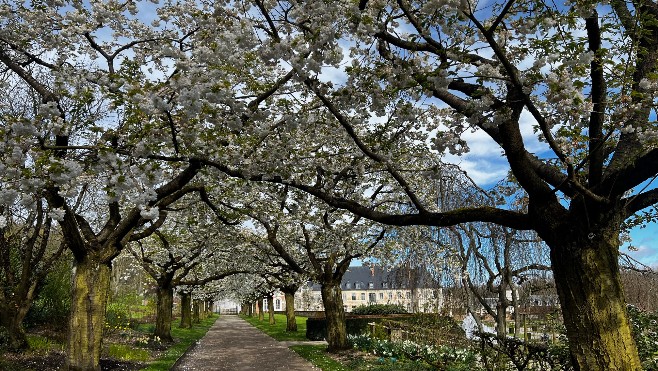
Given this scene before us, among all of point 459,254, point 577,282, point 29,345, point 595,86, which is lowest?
point 29,345

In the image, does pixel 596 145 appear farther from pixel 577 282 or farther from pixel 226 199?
pixel 226 199

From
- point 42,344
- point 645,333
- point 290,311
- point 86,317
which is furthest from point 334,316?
point 290,311

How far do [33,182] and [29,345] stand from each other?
30.9 ft

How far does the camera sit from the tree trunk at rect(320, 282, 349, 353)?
16.7m

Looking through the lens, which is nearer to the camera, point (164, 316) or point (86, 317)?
point (86, 317)

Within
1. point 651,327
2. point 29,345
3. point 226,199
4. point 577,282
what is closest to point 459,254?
point 651,327

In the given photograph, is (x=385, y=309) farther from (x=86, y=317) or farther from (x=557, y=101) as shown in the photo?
(x=557, y=101)

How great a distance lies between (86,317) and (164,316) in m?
12.4

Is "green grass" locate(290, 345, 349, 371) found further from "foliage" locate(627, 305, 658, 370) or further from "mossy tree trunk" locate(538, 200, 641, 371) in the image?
"mossy tree trunk" locate(538, 200, 641, 371)

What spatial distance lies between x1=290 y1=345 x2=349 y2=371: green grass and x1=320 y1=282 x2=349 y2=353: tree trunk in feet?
1.75

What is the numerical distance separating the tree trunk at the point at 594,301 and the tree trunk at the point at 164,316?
728 inches

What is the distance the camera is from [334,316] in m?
16.8

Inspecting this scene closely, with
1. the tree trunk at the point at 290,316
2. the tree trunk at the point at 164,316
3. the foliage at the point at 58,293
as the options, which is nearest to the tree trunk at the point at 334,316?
the tree trunk at the point at 164,316

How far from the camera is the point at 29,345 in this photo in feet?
42.4
